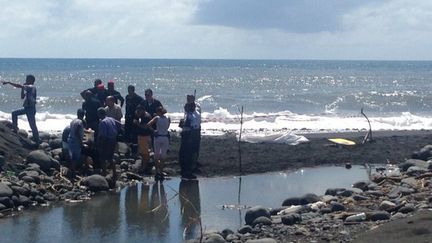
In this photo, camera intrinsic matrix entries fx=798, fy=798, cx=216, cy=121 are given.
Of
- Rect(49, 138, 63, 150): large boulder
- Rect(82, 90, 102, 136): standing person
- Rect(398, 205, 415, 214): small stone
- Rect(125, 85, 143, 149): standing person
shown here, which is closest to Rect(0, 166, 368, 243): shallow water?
Rect(82, 90, 102, 136): standing person

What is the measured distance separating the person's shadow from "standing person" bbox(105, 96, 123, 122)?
2079mm

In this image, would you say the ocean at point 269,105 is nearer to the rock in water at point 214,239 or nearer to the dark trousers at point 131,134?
the dark trousers at point 131,134

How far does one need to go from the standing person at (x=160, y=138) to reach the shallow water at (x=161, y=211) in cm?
43

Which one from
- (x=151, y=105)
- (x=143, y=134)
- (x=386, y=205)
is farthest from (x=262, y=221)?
(x=151, y=105)

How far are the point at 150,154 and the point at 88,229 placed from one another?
230 inches

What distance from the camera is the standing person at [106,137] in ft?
53.7

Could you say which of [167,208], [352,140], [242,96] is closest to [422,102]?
[242,96]

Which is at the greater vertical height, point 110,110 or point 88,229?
point 110,110

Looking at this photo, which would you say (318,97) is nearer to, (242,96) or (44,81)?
(242,96)

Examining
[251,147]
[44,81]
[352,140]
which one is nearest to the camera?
[251,147]

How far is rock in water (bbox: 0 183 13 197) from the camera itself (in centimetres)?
1416

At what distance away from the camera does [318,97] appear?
5362 cm

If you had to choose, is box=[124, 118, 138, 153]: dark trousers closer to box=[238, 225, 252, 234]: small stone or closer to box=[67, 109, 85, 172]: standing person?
box=[67, 109, 85, 172]: standing person

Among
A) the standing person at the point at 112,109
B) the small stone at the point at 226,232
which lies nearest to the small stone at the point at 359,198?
the small stone at the point at 226,232
